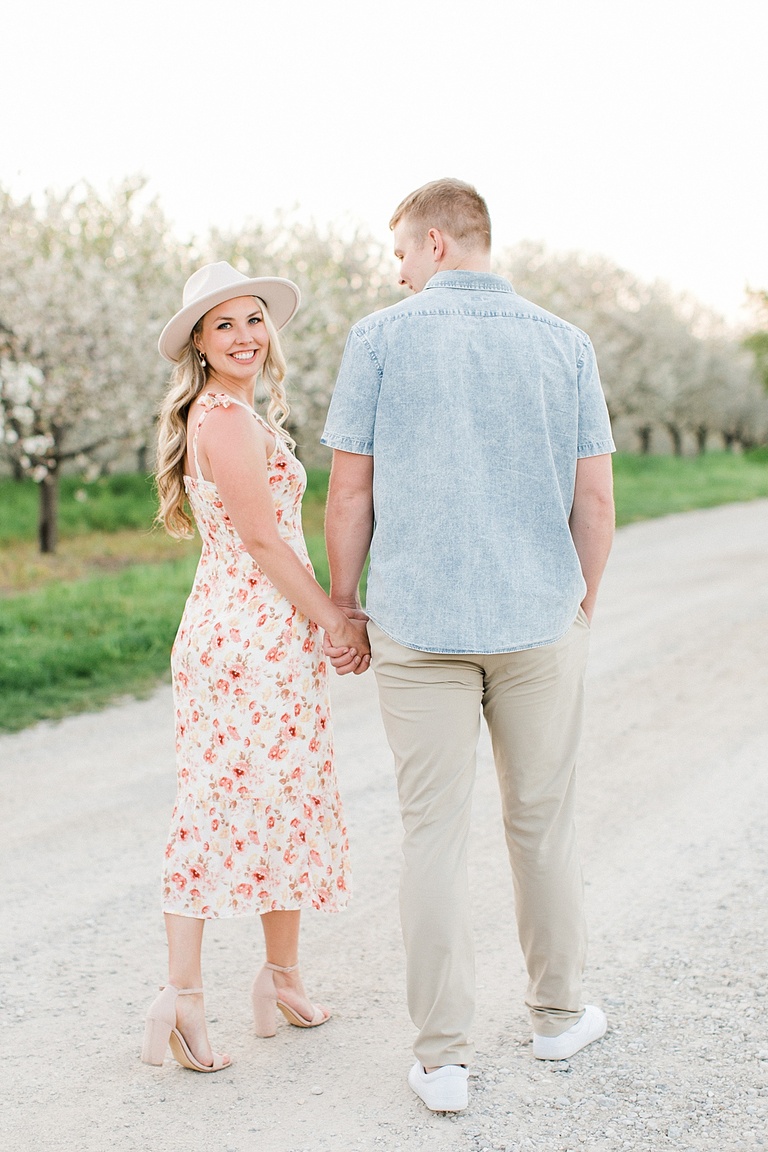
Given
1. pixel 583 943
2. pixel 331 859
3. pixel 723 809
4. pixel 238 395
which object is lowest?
pixel 723 809

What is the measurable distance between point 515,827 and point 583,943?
0.41 metres

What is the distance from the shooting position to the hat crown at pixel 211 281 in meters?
3.04

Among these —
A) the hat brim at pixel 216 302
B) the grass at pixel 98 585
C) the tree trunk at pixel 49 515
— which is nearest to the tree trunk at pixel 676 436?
the grass at pixel 98 585

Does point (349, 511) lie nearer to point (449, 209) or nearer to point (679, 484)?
point (449, 209)

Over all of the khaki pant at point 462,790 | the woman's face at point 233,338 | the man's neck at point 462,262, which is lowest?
the khaki pant at point 462,790

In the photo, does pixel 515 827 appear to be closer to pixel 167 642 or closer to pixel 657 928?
pixel 657 928

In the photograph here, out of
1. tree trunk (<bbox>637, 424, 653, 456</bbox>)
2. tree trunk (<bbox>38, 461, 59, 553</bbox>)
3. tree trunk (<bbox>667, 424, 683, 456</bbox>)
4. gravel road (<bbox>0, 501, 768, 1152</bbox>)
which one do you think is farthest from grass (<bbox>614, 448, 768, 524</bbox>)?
tree trunk (<bbox>667, 424, 683, 456</bbox>)

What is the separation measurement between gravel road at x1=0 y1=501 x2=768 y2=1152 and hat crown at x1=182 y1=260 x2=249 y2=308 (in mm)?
2116

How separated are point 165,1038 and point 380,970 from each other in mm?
830

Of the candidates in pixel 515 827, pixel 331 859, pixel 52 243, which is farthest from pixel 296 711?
pixel 52 243

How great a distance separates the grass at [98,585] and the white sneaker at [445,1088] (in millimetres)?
4354

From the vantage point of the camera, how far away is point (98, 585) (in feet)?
35.4

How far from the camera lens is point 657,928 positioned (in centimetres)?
382

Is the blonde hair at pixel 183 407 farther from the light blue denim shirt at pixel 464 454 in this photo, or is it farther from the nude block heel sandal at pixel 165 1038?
the nude block heel sandal at pixel 165 1038
